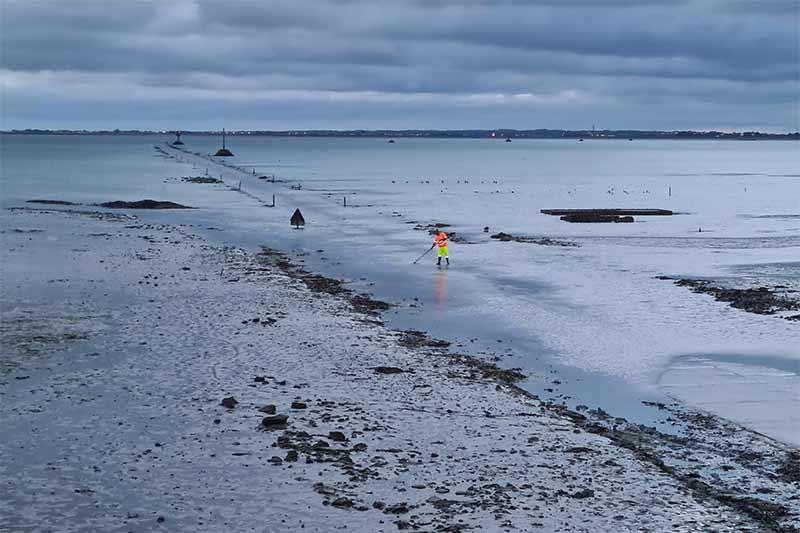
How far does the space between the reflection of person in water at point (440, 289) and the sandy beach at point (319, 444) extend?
181 inches

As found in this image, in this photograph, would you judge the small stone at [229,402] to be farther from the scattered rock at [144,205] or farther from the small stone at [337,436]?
the scattered rock at [144,205]

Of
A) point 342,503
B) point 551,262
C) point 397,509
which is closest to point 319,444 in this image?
point 342,503

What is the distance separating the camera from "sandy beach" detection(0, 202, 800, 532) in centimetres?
1347

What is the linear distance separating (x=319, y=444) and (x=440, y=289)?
17816mm

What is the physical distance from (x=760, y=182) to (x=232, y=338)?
102305 millimetres

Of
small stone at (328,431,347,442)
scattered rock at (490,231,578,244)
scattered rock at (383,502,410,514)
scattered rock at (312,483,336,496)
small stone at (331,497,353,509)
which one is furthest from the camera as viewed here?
scattered rock at (490,231,578,244)

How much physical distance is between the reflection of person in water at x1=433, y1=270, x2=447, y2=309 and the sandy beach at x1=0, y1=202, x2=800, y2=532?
461cm

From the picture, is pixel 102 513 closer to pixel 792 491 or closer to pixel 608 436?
pixel 608 436

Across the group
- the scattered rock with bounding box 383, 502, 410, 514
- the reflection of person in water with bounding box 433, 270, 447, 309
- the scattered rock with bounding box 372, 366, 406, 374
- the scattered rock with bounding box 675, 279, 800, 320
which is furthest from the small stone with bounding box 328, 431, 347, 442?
the scattered rock with bounding box 675, 279, 800, 320

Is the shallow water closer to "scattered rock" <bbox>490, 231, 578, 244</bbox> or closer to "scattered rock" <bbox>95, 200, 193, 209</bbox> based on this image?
"scattered rock" <bbox>490, 231, 578, 244</bbox>

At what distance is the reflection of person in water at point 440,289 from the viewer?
101 ft

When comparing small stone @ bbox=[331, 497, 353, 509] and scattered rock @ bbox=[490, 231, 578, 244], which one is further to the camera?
scattered rock @ bbox=[490, 231, 578, 244]

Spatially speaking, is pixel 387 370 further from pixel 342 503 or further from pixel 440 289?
pixel 440 289

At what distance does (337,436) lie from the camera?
53.6 ft
